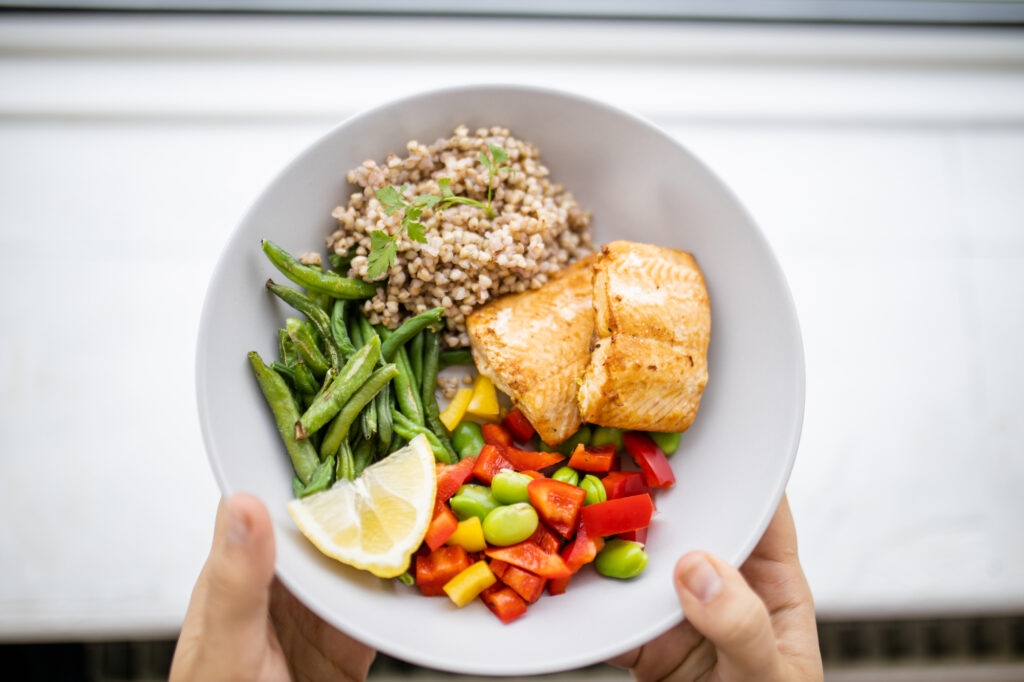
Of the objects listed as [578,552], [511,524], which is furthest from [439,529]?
[578,552]

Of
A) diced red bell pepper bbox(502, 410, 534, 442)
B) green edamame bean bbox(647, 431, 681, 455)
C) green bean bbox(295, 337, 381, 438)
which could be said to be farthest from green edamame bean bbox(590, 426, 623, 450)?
green bean bbox(295, 337, 381, 438)

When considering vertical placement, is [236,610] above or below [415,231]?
below

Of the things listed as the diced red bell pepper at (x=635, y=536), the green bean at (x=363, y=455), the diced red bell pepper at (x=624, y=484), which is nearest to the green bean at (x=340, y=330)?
the green bean at (x=363, y=455)

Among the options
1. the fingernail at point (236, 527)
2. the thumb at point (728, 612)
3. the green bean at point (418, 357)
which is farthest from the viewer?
the green bean at point (418, 357)

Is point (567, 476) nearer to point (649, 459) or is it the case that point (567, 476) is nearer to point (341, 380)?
point (649, 459)

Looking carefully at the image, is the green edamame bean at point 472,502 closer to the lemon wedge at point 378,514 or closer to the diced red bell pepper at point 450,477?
the diced red bell pepper at point 450,477

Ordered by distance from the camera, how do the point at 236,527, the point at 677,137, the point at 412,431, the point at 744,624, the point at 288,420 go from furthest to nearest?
the point at 677,137
the point at 412,431
the point at 288,420
the point at 744,624
the point at 236,527
